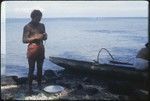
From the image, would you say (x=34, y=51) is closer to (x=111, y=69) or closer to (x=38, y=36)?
(x=38, y=36)

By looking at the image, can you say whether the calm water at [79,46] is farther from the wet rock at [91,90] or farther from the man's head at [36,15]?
the man's head at [36,15]

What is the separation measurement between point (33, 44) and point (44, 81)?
6.46 feet

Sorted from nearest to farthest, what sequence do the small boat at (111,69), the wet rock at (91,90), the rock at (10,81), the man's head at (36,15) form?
the man's head at (36,15) < the wet rock at (91,90) < the small boat at (111,69) < the rock at (10,81)

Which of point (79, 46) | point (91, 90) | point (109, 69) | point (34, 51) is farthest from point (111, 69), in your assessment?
point (79, 46)

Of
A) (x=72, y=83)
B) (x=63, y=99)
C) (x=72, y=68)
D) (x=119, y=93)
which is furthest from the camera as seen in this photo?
(x=72, y=68)

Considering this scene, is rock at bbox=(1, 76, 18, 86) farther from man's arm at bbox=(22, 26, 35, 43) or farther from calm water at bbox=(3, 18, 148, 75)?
calm water at bbox=(3, 18, 148, 75)

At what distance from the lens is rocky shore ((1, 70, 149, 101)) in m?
7.50

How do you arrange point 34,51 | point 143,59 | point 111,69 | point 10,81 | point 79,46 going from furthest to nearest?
1. point 79,46
2. point 111,69
3. point 10,81
4. point 143,59
5. point 34,51

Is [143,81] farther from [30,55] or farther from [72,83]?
[30,55]

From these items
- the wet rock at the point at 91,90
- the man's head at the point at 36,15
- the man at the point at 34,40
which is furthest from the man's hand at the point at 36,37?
the wet rock at the point at 91,90

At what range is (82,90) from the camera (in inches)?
326

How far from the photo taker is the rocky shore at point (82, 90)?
7.50 m

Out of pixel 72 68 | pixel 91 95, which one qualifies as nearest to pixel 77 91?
pixel 91 95

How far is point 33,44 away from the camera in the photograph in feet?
25.2
